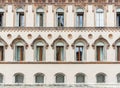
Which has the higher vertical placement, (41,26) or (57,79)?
(41,26)

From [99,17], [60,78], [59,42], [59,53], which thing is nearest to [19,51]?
[59,53]

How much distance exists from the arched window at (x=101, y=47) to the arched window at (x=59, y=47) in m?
3.73

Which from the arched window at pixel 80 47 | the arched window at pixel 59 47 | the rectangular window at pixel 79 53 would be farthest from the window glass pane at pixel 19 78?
the rectangular window at pixel 79 53

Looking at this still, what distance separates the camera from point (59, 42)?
150 ft

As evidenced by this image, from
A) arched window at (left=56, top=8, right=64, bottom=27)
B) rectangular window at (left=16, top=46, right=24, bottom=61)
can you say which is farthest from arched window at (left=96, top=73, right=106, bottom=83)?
rectangular window at (left=16, top=46, right=24, bottom=61)

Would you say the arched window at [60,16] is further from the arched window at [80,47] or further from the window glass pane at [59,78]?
the window glass pane at [59,78]

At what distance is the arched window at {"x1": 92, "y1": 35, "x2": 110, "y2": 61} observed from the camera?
45.2 metres

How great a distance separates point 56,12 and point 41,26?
2.61 meters

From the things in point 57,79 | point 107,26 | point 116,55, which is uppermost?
point 107,26

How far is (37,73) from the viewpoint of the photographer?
148ft

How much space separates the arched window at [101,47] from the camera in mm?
45250

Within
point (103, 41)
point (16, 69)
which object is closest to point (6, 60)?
point (16, 69)

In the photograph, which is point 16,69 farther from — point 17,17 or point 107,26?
point 107,26

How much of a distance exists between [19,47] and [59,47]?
16.5ft
